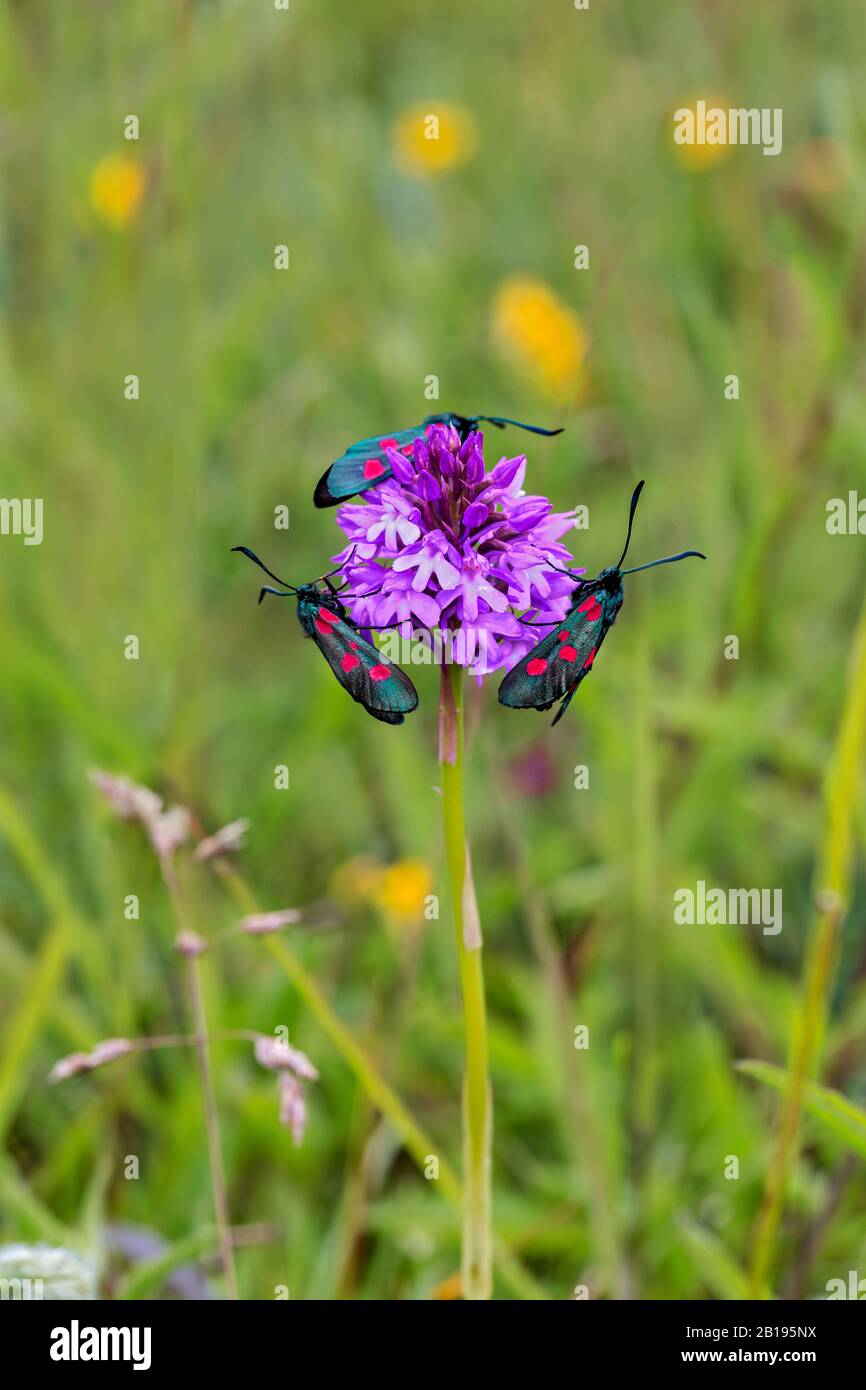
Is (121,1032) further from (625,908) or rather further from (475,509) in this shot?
(475,509)

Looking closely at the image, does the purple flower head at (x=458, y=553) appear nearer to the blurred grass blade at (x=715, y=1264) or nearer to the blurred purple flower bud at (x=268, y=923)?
the blurred purple flower bud at (x=268, y=923)

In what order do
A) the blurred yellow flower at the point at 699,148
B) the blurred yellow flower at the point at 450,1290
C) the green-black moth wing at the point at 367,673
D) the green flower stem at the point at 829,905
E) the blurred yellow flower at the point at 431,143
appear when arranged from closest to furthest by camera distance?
the green-black moth wing at the point at 367,673
the green flower stem at the point at 829,905
the blurred yellow flower at the point at 450,1290
the blurred yellow flower at the point at 699,148
the blurred yellow flower at the point at 431,143

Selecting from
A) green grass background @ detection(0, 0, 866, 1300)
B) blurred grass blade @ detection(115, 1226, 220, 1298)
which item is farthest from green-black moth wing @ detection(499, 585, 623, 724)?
blurred grass blade @ detection(115, 1226, 220, 1298)

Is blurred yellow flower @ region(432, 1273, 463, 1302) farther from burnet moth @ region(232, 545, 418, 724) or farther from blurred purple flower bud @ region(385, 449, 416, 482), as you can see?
blurred purple flower bud @ region(385, 449, 416, 482)

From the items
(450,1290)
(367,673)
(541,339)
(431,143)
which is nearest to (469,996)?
(367,673)

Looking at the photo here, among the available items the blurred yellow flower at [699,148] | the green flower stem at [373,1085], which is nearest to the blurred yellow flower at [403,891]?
the green flower stem at [373,1085]
